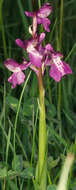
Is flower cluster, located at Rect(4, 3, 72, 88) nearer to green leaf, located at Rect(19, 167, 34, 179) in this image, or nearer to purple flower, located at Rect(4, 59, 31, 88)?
purple flower, located at Rect(4, 59, 31, 88)

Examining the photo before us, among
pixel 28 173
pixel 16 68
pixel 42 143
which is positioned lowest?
pixel 28 173

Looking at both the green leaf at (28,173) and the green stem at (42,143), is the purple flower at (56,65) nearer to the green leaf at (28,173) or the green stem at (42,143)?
the green stem at (42,143)

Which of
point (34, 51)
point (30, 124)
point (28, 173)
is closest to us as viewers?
point (34, 51)

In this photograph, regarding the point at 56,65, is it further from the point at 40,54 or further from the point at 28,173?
the point at 28,173

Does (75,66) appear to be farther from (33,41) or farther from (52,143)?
(33,41)

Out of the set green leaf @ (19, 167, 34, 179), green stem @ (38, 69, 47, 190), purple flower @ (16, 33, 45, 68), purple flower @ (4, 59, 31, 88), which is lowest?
green leaf @ (19, 167, 34, 179)

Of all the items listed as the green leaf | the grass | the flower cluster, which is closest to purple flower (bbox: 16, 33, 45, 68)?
the flower cluster

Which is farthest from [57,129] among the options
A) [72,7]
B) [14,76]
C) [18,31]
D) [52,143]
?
[72,7]

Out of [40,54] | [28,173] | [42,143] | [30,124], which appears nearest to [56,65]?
[40,54]

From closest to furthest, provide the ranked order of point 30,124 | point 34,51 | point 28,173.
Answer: point 34,51, point 28,173, point 30,124

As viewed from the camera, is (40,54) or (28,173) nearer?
(40,54)

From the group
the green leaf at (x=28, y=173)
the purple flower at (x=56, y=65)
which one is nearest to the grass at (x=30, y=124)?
the green leaf at (x=28, y=173)
